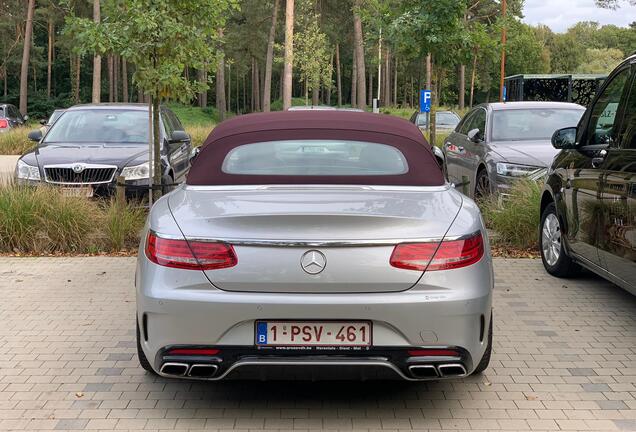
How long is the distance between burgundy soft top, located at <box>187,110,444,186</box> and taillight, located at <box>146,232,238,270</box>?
779 mm

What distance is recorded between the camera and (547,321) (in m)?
5.94

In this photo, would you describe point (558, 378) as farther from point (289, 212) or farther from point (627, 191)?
point (289, 212)

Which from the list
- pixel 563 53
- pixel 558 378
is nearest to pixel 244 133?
pixel 558 378

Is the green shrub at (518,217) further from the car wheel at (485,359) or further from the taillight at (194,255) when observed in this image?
the taillight at (194,255)

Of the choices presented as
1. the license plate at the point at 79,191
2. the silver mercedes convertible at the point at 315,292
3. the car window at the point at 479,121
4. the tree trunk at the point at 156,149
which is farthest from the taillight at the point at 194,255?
the car window at the point at 479,121

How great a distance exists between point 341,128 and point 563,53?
10585 cm

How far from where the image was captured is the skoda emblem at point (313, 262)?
141 inches

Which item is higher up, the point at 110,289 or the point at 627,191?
the point at 627,191

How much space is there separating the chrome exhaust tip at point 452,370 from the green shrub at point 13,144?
22.1 m

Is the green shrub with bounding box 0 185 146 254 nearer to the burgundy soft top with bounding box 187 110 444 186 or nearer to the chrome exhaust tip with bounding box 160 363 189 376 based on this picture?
the burgundy soft top with bounding box 187 110 444 186

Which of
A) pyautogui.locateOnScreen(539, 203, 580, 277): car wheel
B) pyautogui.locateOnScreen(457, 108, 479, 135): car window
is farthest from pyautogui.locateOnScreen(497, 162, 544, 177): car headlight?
pyautogui.locateOnScreen(539, 203, 580, 277): car wheel

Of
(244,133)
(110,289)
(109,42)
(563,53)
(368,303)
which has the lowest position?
(110,289)

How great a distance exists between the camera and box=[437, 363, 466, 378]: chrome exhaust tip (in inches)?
145

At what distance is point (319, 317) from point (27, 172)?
7605 millimetres
